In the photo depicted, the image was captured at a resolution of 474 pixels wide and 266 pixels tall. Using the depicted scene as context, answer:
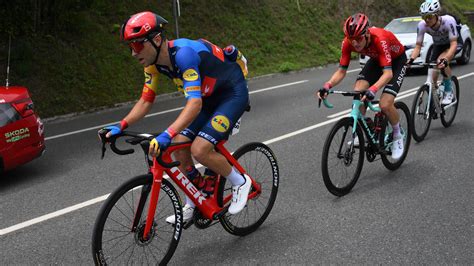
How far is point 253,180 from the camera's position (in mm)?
4453

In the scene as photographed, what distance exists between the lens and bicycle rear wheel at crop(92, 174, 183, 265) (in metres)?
3.27

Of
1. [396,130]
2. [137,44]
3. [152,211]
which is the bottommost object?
[396,130]

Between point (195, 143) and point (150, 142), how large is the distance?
→ 62cm

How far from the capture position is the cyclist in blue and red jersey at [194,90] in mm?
3416

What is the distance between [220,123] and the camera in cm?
388

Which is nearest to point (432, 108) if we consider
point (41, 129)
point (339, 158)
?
point (339, 158)

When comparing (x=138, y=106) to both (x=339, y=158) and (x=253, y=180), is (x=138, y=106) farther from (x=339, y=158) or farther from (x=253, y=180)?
(x=339, y=158)

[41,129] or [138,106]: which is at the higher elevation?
[138,106]

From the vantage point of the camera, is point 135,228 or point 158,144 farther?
point 135,228

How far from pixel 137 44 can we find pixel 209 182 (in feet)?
4.30

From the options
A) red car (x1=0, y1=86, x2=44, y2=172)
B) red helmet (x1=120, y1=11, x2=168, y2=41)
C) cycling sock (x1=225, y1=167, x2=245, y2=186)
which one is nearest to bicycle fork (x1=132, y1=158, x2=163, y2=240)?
cycling sock (x1=225, y1=167, x2=245, y2=186)

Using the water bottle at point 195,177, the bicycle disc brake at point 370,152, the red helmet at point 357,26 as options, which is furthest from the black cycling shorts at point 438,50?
the water bottle at point 195,177

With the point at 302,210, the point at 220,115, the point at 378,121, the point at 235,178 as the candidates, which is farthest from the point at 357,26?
the point at 235,178

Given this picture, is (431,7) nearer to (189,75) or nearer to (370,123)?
(370,123)
